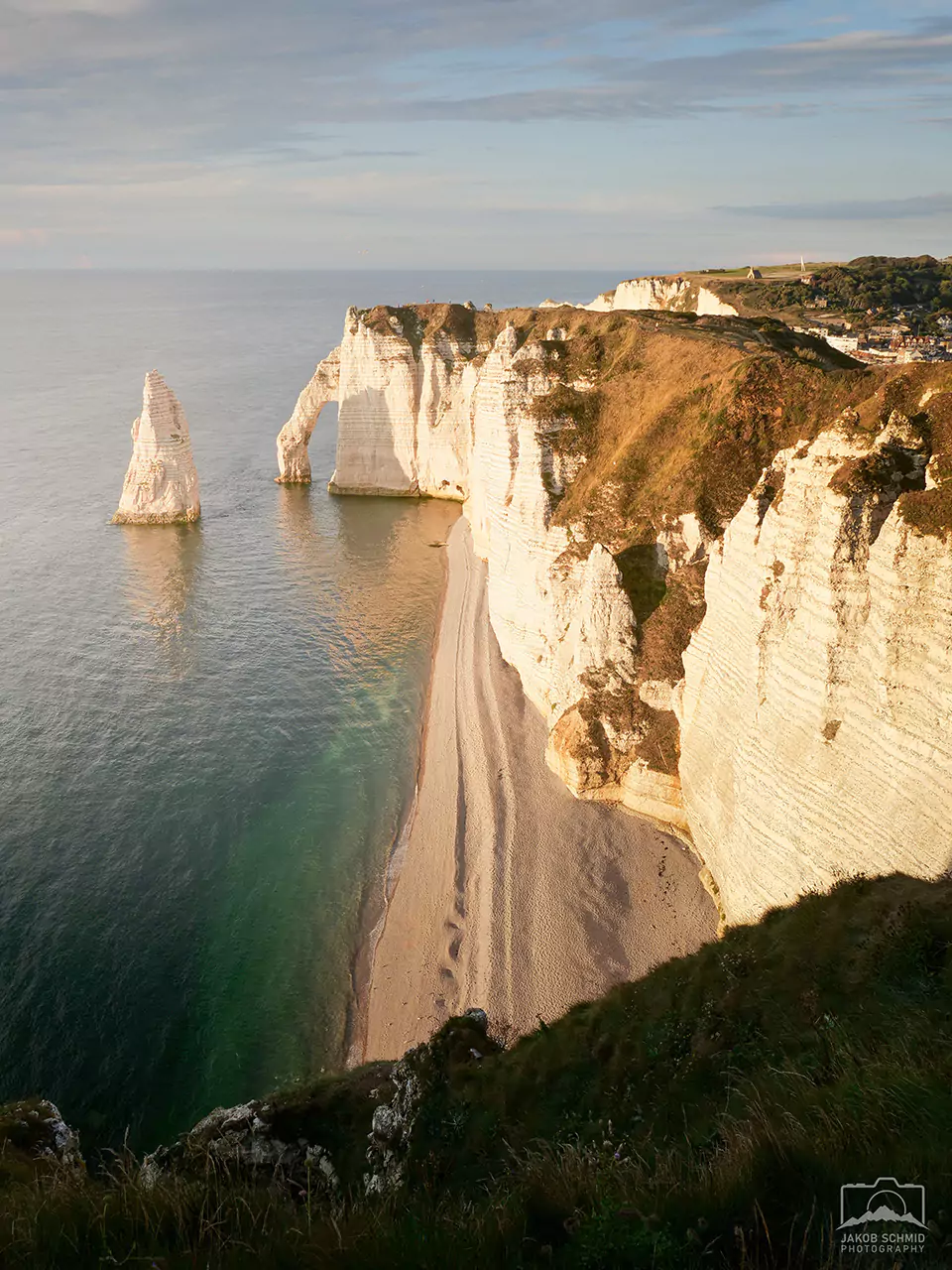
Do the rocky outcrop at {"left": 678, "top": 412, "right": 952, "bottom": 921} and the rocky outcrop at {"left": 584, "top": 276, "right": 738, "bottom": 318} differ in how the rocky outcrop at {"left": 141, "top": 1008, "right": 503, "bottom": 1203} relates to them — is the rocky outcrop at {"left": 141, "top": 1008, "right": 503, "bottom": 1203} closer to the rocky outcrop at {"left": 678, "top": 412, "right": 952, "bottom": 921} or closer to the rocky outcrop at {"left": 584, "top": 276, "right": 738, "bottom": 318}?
the rocky outcrop at {"left": 678, "top": 412, "right": 952, "bottom": 921}

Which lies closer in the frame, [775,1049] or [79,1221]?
[79,1221]

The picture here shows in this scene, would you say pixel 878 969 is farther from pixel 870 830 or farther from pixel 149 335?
pixel 149 335

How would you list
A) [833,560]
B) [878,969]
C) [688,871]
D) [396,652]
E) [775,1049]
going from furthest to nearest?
1. [396,652]
2. [688,871]
3. [833,560]
4. [878,969]
5. [775,1049]

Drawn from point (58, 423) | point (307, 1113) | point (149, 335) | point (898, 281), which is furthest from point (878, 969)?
point (149, 335)

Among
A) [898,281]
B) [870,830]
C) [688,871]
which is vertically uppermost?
[898,281]

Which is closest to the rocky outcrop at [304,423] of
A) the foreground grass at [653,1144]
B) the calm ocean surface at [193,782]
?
the calm ocean surface at [193,782]

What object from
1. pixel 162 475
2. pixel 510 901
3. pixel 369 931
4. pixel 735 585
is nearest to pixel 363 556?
pixel 162 475
